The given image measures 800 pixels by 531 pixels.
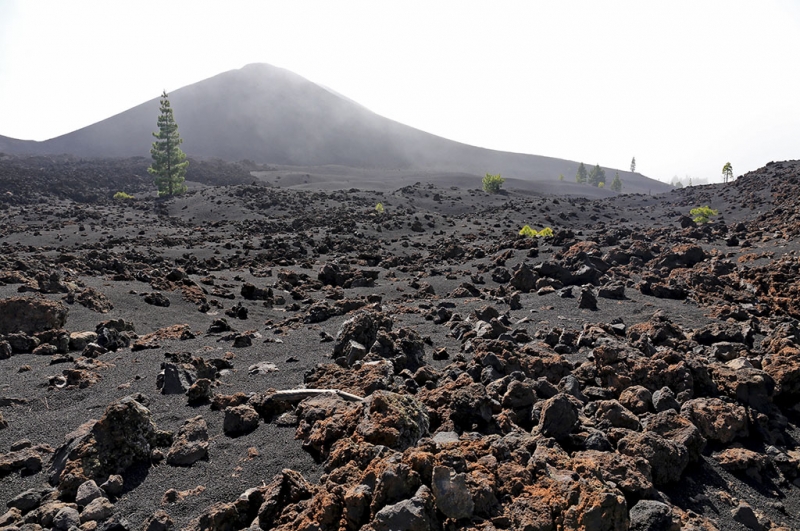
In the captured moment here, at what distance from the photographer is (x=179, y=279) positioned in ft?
39.2

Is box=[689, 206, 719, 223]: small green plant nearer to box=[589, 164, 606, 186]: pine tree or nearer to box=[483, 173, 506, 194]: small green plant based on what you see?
box=[483, 173, 506, 194]: small green plant

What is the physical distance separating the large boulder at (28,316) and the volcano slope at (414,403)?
0.04m

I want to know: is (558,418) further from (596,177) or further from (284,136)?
(284,136)

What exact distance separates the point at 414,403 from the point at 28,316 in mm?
→ 6784

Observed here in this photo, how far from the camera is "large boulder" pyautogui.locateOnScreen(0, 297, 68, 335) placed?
277 inches

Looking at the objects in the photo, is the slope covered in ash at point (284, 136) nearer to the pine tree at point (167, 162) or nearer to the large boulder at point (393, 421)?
the pine tree at point (167, 162)

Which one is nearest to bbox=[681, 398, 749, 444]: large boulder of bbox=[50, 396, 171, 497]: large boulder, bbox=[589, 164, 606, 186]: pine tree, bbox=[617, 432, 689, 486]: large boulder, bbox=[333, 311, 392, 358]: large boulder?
bbox=[617, 432, 689, 486]: large boulder

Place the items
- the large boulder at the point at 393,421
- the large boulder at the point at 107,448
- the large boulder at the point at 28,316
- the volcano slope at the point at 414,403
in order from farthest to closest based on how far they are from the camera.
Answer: the large boulder at the point at 28,316 < the large boulder at the point at 107,448 < the large boulder at the point at 393,421 < the volcano slope at the point at 414,403

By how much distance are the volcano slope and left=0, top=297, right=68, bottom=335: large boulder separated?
42 millimetres

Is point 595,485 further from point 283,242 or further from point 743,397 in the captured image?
point 283,242

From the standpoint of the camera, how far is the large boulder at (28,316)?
7.03 meters

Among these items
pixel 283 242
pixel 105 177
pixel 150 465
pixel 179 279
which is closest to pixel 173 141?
pixel 105 177

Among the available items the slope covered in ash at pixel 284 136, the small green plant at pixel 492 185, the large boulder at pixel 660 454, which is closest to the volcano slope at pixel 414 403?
the large boulder at pixel 660 454

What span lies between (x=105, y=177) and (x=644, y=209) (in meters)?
49.6
